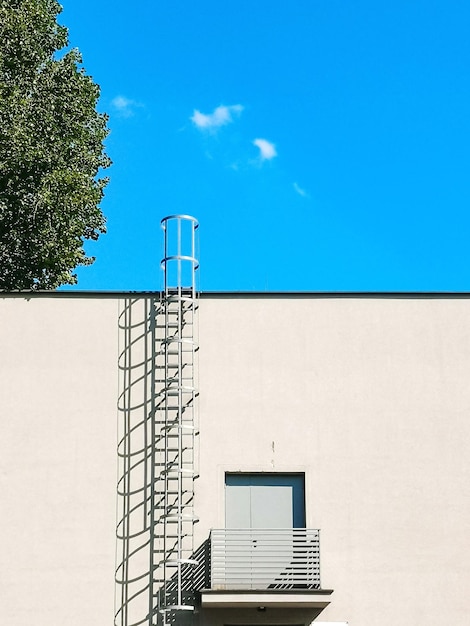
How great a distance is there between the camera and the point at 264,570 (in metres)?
24.3

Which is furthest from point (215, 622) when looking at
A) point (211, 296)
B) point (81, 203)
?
point (81, 203)

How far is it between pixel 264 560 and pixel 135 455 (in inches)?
160

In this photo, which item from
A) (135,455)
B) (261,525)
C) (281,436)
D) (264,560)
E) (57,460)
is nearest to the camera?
(264,560)

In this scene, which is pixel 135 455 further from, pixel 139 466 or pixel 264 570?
pixel 264 570

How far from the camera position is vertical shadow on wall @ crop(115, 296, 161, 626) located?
24.6 m

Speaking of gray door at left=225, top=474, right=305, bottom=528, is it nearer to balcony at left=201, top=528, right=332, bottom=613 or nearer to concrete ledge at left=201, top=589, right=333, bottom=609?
balcony at left=201, top=528, right=332, bottom=613

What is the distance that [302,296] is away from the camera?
26844mm

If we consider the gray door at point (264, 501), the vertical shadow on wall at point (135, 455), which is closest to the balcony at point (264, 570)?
the gray door at point (264, 501)

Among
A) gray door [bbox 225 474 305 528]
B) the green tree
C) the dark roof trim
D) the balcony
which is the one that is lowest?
the balcony

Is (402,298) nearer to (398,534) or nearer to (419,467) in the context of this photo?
(419,467)

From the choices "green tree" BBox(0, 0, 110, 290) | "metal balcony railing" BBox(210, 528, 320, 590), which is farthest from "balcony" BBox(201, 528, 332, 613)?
"green tree" BBox(0, 0, 110, 290)

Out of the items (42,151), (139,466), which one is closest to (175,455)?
(139,466)

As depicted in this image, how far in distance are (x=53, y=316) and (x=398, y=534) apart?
1012cm

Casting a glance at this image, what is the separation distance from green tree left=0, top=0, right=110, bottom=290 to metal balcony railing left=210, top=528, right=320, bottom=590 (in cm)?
1622
